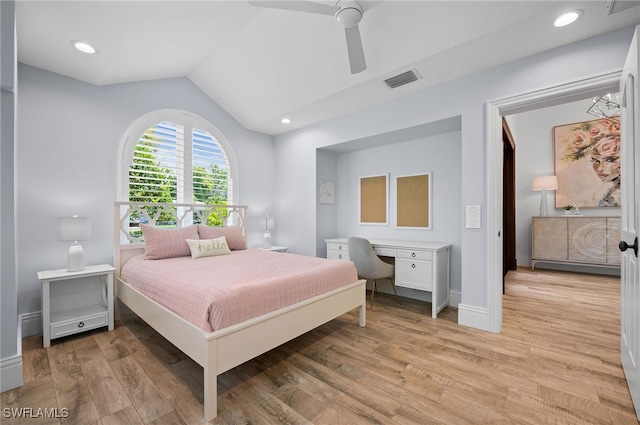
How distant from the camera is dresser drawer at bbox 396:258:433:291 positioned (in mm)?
3104

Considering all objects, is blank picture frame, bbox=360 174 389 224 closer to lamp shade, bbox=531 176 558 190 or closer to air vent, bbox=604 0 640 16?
air vent, bbox=604 0 640 16

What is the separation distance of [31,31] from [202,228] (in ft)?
7.52

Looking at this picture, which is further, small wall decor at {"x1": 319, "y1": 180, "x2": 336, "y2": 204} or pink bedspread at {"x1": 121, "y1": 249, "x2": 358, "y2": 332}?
small wall decor at {"x1": 319, "y1": 180, "x2": 336, "y2": 204}

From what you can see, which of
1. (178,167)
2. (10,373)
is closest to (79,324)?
(10,373)

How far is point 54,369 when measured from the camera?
2.06 m

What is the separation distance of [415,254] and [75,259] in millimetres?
3534

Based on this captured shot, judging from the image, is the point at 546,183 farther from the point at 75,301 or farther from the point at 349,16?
the point at 75,301

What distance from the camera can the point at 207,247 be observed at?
10.6 ft

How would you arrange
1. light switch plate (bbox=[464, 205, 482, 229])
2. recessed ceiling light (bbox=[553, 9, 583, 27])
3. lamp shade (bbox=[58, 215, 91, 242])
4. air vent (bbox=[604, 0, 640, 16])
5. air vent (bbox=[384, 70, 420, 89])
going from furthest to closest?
air vent (bbox=[384, 70, 420, 89]) → light switch plate (bbox=[464, 205, 482, 229]) → lamp shade (bbox=[58, 215, 91, 242]) → recessed ceiling light (bbox=[553, 9, 583, 27]) → air vent (bbox=[604, 0, 640, 16])

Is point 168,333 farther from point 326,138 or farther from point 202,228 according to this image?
point 326,138

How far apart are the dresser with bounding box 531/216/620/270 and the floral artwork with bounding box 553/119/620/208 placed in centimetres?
50

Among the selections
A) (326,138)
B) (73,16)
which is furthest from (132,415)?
(326,138)

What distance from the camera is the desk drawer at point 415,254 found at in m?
3.11

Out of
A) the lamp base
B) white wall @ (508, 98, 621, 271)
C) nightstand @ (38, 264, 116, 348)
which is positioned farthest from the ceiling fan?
white wall @ (508, 98, 621, 271)
